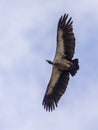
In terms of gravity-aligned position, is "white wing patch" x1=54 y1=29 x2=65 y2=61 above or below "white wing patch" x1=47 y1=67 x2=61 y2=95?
above

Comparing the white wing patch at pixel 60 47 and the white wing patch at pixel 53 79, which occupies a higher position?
the white wing patch at pixel 60 47

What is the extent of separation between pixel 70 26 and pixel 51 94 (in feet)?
16.1

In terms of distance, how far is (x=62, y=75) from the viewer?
42.7 m

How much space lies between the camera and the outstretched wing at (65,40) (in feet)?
137

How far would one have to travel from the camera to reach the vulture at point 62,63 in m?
41.5

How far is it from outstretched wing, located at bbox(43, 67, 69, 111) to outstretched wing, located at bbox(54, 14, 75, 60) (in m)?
1.25

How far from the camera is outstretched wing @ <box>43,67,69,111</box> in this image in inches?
1676

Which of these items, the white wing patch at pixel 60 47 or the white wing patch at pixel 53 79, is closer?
the white wing patch at pixel 60 47

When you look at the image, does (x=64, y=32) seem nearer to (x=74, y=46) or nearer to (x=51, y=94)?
(x=74, y=46)

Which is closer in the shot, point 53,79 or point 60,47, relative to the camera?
point 60,47

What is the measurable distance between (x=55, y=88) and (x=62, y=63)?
223 cm

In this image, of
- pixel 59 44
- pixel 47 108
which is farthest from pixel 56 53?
pixel 47 108

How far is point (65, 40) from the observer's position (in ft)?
137

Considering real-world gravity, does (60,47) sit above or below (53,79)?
above
